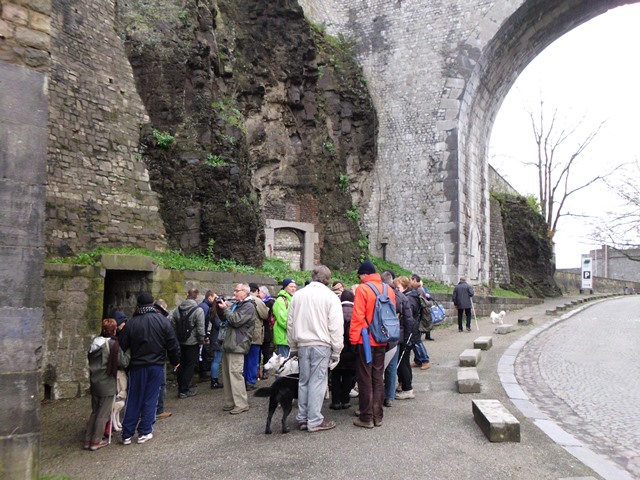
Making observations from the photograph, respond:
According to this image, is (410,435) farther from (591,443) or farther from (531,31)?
(531,31)

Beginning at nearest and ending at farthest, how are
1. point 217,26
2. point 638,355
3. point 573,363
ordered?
point 573,363
point 638,355
point 217,26

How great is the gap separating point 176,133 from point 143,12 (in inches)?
123

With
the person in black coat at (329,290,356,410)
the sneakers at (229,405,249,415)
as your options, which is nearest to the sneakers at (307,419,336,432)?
the person in black coat at (329,290,356,410)

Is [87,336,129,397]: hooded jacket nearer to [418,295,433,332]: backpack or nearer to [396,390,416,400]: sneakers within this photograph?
[396,390,416,400]: sneakers

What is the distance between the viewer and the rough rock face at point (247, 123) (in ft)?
41.8

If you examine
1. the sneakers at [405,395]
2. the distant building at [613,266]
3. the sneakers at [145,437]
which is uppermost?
the distant building at [613,266]

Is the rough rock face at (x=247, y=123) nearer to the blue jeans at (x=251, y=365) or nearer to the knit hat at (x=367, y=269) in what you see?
the blue jeans at (x=251, y=365)

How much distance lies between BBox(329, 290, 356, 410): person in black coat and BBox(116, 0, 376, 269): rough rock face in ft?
23.3

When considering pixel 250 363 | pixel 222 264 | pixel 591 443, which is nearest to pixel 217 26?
pixel 222 264

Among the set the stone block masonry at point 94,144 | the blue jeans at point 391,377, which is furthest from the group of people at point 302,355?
the stone block masonry at point 94,144

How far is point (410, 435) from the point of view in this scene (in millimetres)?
5312

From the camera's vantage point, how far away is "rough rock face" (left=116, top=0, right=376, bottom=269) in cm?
1273

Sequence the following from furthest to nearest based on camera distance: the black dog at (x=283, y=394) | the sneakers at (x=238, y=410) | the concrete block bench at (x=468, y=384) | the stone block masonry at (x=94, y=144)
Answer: the stone block masonry at (x=94, y=144)
the concrete block bench at (x=468, y=384)
the sneakers at (x=238, y=410)
the black dog at (x=283, y=394)

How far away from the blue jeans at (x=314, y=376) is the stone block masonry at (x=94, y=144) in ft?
22.0
